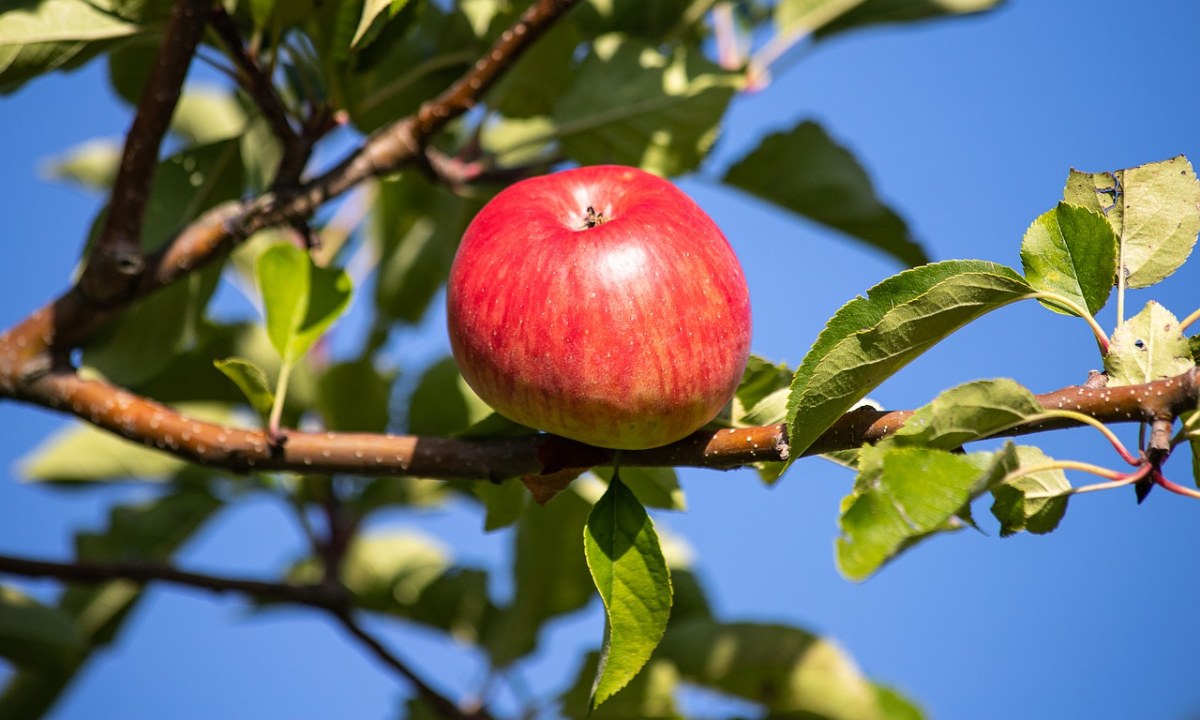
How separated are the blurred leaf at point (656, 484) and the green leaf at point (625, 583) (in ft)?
0.43

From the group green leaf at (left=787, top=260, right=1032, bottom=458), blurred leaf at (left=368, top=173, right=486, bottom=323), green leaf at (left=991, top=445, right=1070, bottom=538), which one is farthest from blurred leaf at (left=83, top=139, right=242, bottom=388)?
green leaf at (left=991, top=445, right=1070, bottom=538)

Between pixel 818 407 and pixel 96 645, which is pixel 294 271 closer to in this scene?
pixel 818 407

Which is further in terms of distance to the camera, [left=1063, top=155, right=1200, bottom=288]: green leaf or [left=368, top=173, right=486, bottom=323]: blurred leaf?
[left=368, top=173, right=486, bottom=323]: blurred leaf

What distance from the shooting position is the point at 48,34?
1.29 m

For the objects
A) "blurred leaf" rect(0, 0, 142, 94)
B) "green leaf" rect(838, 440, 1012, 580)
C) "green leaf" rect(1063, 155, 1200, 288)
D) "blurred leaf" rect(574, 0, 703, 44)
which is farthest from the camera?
"blurred leaf" rect(574, 0, 703, 44)

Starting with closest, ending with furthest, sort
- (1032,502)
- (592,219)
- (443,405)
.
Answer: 1. (1032,502)
2. (592,219)
3. (443,405)

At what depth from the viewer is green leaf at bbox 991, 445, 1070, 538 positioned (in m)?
0.84

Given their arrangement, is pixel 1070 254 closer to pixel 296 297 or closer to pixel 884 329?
pixel 884 329

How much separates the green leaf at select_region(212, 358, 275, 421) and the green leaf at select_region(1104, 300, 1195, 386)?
75cm

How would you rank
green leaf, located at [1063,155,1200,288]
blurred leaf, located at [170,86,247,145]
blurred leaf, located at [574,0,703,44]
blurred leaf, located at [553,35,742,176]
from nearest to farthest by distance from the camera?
green leaf, located at [1063,155,1200,288], blurred leaf, located at [553,35,742,176], blurred leaf, located at [574,0,703,44], blurred leaf, located at [170,86,247,145]

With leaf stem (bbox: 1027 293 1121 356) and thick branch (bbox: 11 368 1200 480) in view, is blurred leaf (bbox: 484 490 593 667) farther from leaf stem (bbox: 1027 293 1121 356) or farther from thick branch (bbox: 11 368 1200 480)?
leaf stem (bbox: 1027 293 1121 356)

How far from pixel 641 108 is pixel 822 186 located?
1.03 ft

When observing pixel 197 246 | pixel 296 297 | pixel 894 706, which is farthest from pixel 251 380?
pixel 894 706

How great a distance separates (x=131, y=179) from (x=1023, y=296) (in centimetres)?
91
